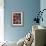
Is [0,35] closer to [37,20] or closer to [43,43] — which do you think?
[37,20]

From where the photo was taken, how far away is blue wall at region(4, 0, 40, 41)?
543 centimetres

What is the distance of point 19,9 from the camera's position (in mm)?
5461

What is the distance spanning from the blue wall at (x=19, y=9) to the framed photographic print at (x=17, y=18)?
160mm

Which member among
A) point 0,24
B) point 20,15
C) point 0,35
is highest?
point 20,15

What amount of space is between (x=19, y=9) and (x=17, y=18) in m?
0.37

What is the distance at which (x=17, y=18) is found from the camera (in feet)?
18.1

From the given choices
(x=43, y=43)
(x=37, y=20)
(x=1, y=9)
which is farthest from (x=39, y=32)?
(x=1, y=9)

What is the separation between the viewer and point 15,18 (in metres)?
5.52

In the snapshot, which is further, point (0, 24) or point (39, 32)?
point (0, 24)

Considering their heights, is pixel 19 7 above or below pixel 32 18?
above

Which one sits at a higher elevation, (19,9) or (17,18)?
(19,9)

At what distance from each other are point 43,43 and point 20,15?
288cm

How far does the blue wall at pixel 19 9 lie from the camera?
543 centimetres

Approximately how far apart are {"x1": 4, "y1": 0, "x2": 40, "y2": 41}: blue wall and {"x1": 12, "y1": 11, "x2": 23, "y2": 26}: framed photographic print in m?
0.16
